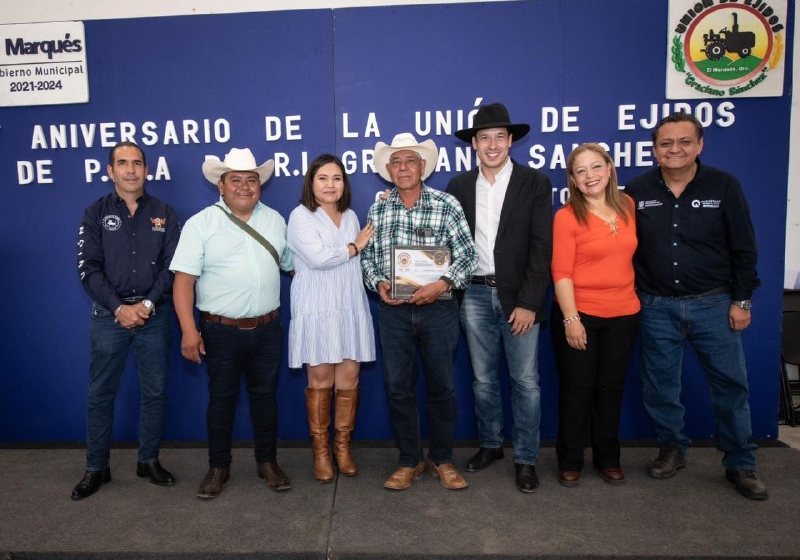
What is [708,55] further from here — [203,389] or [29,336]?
[29,336]

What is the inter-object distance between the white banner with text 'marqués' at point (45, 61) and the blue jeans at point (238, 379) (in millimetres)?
1931

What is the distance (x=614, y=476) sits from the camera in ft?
9.70

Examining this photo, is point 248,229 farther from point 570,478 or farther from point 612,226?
point 570,478

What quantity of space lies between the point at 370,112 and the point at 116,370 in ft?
7.04

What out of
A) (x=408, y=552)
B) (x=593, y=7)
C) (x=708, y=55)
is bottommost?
(x=408, y=552)

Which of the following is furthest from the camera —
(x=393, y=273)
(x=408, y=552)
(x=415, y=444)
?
(x=415, y=444)

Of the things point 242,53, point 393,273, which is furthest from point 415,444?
point 242,53

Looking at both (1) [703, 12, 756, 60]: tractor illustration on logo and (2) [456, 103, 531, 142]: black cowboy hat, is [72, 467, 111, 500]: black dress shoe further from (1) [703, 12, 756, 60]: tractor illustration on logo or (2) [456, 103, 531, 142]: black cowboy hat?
(1) [703, 12, 756, 60]: tractor illustration on logo

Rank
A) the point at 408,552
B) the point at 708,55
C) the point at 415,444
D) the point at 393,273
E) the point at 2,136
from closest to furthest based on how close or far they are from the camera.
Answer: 1. the point at 408,552
2. the point at 393,273
3. the point at 415,444
4. the point at 708,55
5. the point at 2,136

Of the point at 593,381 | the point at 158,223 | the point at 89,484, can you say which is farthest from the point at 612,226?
the point at 89,484

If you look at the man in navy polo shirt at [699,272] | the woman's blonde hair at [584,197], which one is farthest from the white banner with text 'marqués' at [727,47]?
the woman's blonde hair at [584,197]

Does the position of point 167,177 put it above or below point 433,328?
above

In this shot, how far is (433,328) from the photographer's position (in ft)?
9.25

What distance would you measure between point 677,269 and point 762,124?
135 centimetres
